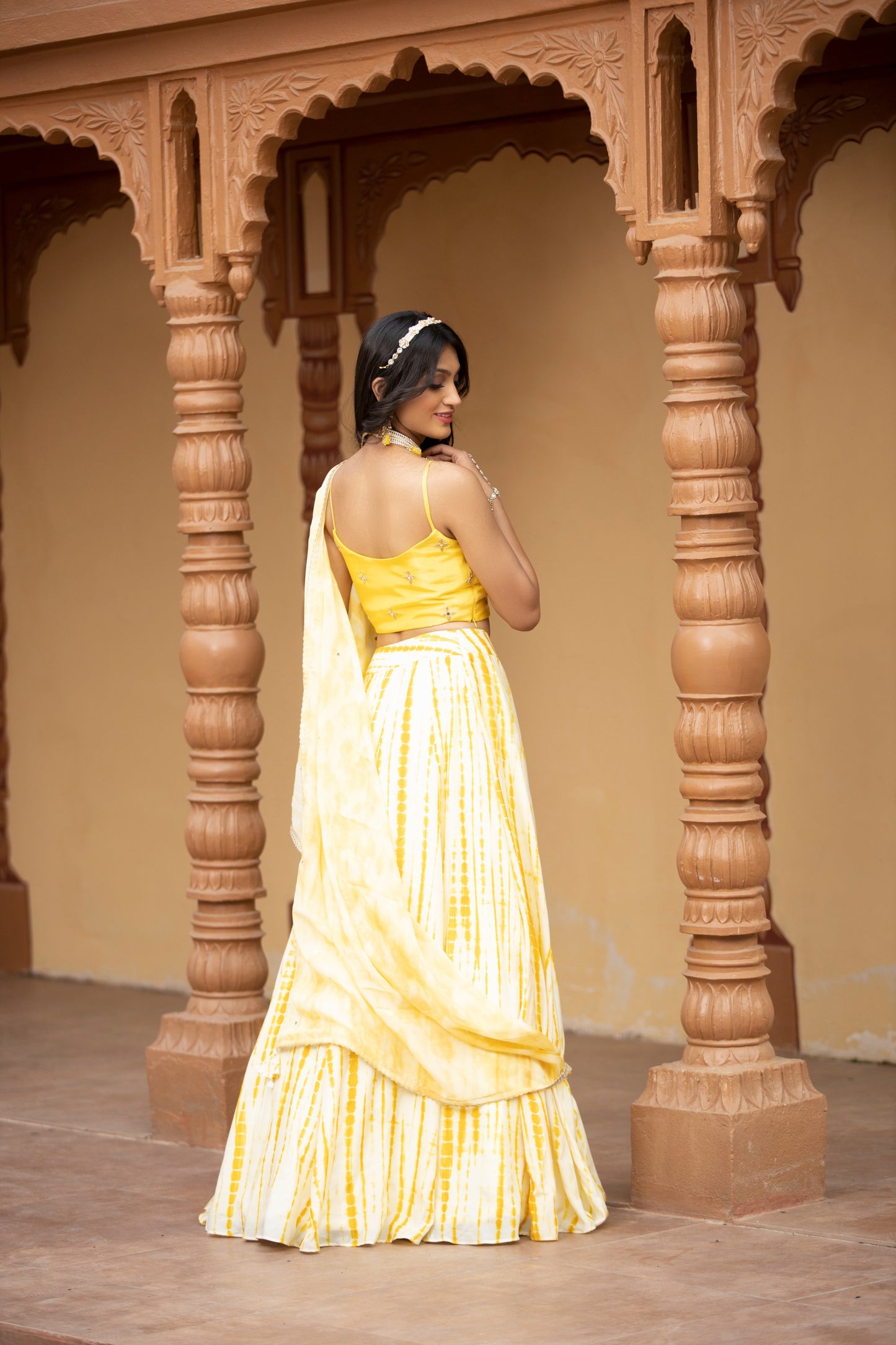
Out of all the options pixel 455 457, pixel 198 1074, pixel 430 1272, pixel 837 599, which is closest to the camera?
pixel 430 1272

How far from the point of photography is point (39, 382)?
29.3 feet

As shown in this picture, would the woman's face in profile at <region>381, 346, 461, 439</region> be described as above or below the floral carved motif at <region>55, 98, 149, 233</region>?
below

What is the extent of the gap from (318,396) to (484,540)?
326 cm

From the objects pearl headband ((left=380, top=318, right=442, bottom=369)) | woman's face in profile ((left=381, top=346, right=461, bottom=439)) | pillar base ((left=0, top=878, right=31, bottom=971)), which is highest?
pearl headband ((left=380, top=318, right=442, bottom=369))

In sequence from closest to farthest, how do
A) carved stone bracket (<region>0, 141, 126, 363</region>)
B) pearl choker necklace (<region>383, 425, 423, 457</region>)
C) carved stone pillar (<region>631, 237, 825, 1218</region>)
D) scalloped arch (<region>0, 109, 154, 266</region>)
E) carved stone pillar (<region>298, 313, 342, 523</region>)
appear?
1. pearl choker necklace (<region>383, 425, 423, 457</region>)
2. carved stone pillar (<region>631, 237, 825, 1218</region>)
3. scalloped arch (<region>0, 109, 154, 266</region>)
4. carved stone pillar (<region>298, 313, 342, 523</region>)
5. carved stone bracket (<region>0, 141, 126, 363</region>)

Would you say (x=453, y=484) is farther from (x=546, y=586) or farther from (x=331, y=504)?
(x=546, y=586)

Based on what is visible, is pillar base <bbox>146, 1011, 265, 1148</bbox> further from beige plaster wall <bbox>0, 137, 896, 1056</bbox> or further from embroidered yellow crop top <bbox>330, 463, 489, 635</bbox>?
beige plaster wall <bbox>0, 137, 896, 1056</bbox>

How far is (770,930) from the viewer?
697cm

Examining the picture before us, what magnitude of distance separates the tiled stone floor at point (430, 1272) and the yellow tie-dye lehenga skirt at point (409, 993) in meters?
0.14

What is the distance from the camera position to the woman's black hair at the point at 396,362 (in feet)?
16.2

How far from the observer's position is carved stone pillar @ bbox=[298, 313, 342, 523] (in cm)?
799

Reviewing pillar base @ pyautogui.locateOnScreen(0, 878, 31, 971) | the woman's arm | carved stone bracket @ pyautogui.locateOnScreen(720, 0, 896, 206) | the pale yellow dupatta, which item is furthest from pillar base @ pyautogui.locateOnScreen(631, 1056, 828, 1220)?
pillar base @ pyautogui.locateOnScreen(0, 878, 31, 971)

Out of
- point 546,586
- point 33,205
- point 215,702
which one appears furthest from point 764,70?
point 33,205

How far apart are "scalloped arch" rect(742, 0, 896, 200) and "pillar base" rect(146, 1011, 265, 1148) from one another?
2.72 metres
